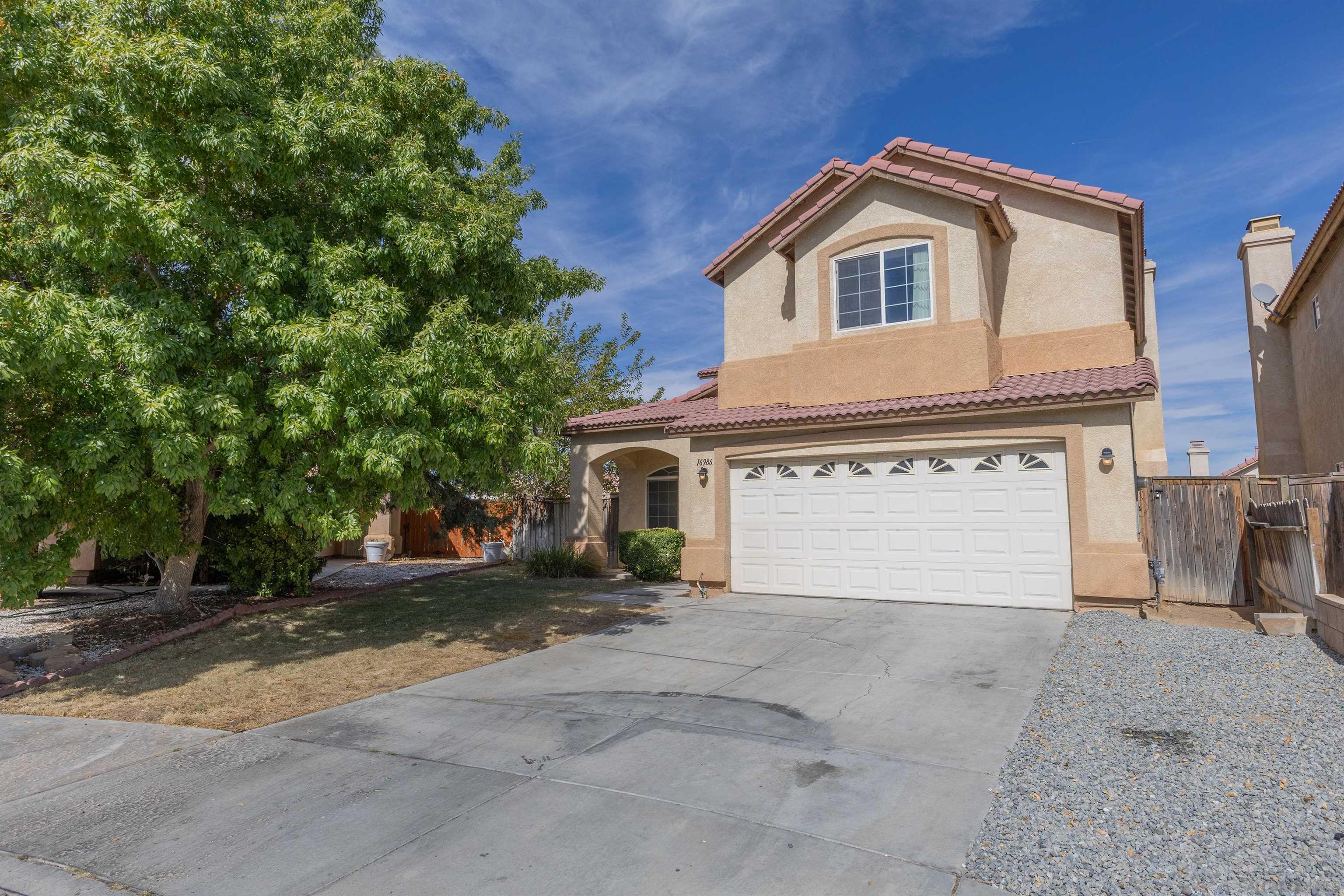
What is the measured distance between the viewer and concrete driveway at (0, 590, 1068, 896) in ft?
12.6

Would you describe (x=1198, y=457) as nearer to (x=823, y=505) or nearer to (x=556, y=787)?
(x=823, y=505)

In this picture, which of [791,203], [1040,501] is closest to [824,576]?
[1040,501]

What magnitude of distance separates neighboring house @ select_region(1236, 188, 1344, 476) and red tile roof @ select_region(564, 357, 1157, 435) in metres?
4.74

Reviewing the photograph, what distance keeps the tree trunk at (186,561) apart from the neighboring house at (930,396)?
8.01 m

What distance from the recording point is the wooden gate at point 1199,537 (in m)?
11.3

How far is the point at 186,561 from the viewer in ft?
39.4

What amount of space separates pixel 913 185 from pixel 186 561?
542 inches

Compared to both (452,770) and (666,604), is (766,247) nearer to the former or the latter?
(666,604)

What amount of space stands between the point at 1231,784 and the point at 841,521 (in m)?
8.23

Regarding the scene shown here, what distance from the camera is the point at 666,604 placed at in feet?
42.6

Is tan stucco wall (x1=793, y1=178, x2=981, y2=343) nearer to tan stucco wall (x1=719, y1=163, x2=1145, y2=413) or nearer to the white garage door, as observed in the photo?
tan stucco wall (x1=719, y1=163, x2=1145, y2=413)

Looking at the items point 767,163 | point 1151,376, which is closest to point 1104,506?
point 1151,376

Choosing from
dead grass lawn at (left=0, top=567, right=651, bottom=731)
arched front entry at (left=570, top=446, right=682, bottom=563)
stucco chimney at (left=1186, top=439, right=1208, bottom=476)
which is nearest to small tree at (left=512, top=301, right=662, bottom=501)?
arched front entry at (left=570, top=446, right=682, bottom=563)

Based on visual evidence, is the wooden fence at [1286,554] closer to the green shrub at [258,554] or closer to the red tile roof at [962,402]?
the red tile roof at [962,402]
